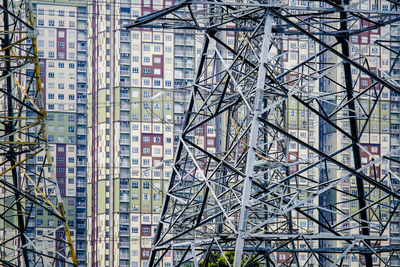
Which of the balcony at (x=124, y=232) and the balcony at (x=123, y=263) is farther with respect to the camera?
the balcony at (x=124, y=232)

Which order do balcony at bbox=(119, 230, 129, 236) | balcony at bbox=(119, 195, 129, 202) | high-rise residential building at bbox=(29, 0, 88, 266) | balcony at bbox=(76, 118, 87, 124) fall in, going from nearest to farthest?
balcony at bbox=(119, 230, 129, 236) → balcony at bbox=(119, 195, 129, 202) → high-rise residential building at bbox=(29, 0, 88, 266) → balcony at bbox=(76, 118, 87, 124)

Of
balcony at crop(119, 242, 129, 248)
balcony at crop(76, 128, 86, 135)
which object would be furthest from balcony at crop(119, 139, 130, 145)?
balcony at crop(76, 128, 86, 135)

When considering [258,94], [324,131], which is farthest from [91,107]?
[258,94]

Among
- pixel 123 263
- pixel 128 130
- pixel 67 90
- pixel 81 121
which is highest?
pixel 67 90

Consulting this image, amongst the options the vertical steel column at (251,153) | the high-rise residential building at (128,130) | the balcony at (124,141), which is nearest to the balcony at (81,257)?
the high-rise residential building at (128,130)

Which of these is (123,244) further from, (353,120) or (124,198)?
(353,120)

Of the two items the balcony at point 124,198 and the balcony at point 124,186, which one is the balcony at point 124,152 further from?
the balcony at point 124,198

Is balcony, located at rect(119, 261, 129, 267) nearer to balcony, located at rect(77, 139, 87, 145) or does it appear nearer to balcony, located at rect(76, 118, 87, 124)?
balcony, located at rect(77, 139, 87, 145)

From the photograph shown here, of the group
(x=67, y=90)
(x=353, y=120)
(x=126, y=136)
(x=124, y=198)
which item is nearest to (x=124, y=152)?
(x=126, y=136)
